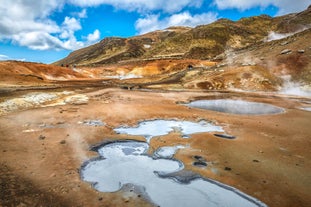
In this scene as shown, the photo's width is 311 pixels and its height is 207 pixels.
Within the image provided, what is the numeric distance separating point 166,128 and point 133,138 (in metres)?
3.23

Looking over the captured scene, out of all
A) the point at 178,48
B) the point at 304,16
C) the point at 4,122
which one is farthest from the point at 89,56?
the point at 4,122

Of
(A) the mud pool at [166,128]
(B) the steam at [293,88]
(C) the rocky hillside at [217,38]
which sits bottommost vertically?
(A) the mud pool at [166,128]

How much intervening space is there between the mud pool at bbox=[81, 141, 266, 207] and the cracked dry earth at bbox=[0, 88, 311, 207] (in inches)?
16.3

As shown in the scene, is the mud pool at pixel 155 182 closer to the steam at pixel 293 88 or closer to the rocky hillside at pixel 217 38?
the steam at pixel 293 88

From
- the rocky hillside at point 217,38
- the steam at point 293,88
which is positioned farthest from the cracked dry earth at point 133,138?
the rocky hillside at point 217,38

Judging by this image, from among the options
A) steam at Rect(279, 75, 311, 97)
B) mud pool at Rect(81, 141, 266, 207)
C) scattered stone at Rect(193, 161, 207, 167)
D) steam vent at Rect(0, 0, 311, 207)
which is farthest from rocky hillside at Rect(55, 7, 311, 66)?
mud pool at Rect(81, 141, 266, 207)

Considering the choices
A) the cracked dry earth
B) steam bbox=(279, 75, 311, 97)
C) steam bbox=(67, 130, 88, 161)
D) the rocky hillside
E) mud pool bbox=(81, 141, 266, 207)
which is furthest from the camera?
the rocky hillside

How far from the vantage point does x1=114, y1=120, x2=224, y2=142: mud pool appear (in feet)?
54.4

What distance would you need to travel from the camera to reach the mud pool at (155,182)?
28.8 ft

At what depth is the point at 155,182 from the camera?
391 inches

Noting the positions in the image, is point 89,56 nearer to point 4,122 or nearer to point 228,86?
point 228,86

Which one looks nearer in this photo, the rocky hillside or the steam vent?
the steam vent

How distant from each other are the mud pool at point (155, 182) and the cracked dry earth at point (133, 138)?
0.41 m

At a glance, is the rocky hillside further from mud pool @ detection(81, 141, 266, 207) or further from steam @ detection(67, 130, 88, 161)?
mud pool @ detection(81, 141, 266, 207)
